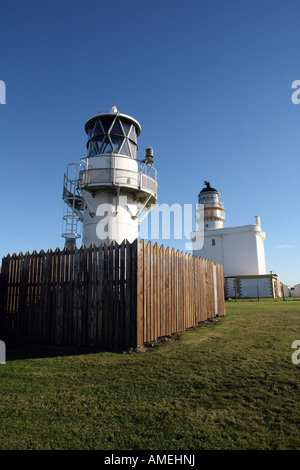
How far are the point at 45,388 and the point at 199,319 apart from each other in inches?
277

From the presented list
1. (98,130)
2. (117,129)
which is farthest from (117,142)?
(98,130)

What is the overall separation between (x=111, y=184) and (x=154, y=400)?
35.0 feet

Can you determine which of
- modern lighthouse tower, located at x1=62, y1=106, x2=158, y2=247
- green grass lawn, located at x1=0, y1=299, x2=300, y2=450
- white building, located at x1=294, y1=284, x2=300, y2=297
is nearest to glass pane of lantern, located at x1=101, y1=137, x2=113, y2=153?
modern lighthouse tower, located at x1=62, y1=106, x2=158, y2=247

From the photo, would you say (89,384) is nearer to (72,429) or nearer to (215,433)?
(72,429)

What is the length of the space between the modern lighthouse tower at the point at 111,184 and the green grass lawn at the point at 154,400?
314 inches

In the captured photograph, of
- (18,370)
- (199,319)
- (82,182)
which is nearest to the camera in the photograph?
(18,370)

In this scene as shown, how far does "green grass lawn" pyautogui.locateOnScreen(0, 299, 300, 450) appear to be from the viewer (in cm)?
279

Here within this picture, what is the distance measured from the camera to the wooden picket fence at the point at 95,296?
6.71 m

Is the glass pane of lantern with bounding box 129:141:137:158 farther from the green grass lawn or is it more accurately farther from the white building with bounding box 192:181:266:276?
the white building with bounding box 192:181:266:276

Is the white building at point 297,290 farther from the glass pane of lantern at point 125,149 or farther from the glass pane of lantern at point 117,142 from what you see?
the glass pane of lantern at point 117,142

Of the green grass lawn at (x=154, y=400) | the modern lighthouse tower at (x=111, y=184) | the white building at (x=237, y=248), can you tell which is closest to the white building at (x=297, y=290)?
the white building at (x=237, y=248)

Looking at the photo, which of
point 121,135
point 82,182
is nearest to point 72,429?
point 82,182
